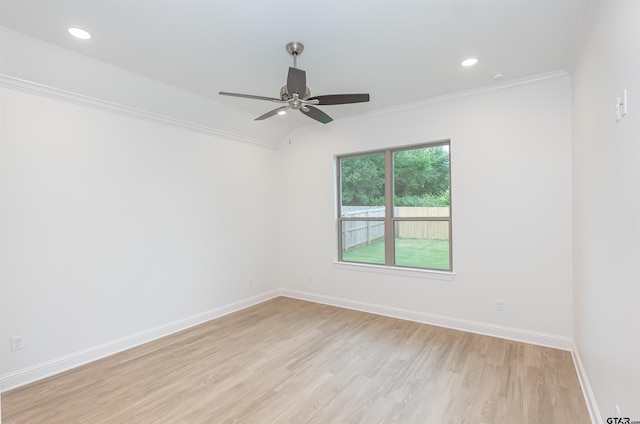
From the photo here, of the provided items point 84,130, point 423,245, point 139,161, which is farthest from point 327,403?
point 84,130

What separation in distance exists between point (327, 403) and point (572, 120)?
3.50 metres

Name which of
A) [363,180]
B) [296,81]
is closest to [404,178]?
[363,180]

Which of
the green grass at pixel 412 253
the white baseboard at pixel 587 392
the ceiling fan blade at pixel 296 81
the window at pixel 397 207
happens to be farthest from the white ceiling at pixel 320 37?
the white baseboard at pixel 587 392

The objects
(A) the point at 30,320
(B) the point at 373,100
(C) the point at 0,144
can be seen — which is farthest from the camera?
(B) the point at 373,100

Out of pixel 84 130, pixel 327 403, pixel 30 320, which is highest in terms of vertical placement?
pixel 84 130

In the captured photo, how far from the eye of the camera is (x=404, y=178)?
4.32 meters

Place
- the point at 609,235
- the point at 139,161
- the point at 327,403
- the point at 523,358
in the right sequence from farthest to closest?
1. the point at 139,161
2. the point at 523,358
3. the point at 327,403
4. the point at 609,235

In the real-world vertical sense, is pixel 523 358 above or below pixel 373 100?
below

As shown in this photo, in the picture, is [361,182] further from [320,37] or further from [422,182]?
[320,37]

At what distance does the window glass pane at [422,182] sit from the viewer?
3982 millimetres

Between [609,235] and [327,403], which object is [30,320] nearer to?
[327,403]

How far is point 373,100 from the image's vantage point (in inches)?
155

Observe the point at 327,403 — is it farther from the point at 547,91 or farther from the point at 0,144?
the point at 547,91

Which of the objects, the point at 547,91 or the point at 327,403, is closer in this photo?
the point at 327,403
